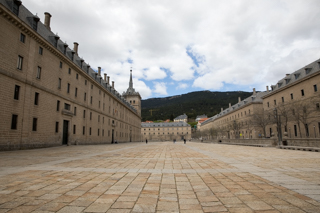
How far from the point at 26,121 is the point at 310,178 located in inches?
938

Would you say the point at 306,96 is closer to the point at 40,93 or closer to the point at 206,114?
the point at 40,93

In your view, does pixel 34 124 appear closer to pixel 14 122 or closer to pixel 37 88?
pixel 14 122

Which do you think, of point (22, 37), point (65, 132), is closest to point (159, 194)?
point (22, 37)

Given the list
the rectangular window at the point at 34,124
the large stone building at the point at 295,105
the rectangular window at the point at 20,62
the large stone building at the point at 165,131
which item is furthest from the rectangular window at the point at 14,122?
the large stone building at the point at 165,131

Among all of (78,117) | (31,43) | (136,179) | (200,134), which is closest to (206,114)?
(200,134)

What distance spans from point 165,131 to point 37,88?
105m

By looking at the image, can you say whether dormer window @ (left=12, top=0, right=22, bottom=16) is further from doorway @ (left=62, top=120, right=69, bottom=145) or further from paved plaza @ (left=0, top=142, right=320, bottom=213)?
paved plaza @ (left=0, top=142, right=320, bottom=213)

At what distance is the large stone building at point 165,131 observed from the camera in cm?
12244

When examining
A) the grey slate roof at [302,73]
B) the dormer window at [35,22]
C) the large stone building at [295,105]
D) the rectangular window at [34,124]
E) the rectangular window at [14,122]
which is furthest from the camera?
the grey slate roof at [302,73]

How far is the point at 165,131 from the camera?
12381 centimetres

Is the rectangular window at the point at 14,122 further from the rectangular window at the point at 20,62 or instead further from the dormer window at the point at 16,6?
the dormer window at the point at 16,6

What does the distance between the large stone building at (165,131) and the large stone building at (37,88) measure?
289 ft

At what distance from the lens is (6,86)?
17.8m

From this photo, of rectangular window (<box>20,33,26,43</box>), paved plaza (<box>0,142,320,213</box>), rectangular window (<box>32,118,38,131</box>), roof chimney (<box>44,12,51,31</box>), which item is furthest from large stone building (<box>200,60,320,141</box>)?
roof chimney (<box>44,12,51,31</box>)
